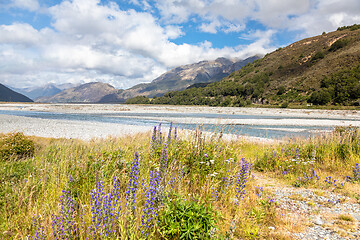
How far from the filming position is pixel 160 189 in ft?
9.71

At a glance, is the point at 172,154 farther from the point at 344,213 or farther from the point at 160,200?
the point at 344,213

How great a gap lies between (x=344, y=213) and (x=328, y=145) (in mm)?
5767

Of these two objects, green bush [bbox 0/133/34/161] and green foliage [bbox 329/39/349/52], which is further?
green foliage [bbox 329/39/349/52]

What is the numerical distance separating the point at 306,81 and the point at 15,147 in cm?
9418

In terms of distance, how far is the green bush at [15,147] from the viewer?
32.8 feet

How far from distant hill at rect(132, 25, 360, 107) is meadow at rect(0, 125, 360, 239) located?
227ft

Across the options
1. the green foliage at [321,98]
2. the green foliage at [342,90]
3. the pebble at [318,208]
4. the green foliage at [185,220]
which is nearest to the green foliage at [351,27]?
the green foliage at [342,90]

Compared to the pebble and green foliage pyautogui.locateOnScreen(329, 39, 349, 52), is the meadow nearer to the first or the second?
the pebble

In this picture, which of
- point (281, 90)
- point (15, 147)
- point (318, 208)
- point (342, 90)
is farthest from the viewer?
point (281, 90)

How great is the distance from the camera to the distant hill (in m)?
65.1

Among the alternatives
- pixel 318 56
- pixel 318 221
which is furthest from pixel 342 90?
pixel 318 221

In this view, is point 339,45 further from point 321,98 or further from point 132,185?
point 132,185

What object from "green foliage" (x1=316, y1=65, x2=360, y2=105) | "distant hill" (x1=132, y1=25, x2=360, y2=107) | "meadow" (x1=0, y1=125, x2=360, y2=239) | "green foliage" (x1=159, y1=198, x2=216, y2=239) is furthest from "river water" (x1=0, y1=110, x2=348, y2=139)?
"distant hill" (x1=132, y1=25, x2=360, y2=107)

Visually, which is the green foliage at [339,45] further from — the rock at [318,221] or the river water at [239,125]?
the rock at [318,221]
